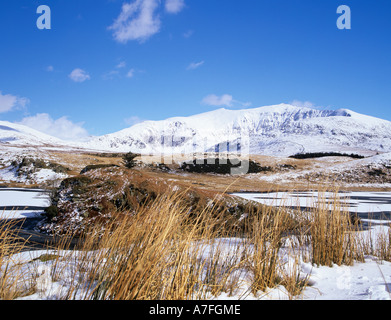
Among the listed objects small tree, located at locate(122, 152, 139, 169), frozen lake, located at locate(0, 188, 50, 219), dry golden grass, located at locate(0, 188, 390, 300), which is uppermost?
small tree, located at locate(122, 152, 139, 169)

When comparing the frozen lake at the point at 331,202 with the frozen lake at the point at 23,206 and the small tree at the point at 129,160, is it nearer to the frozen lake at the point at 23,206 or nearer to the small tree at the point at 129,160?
the frozen lake at the point at 23,206

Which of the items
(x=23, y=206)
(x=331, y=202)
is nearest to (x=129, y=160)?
(x=23, y=206)

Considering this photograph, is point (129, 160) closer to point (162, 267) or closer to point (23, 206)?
point (23, 206)

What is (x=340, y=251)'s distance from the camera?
348cm

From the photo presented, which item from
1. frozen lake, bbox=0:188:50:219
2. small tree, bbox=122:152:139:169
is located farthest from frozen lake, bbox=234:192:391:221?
small tree, bbox=122:152:139:169

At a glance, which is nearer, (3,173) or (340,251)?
(340,251)

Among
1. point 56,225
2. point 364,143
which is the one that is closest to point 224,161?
point 56,225

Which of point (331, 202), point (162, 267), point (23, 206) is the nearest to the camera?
point (162, 267)

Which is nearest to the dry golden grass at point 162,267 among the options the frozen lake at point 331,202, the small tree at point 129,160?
the frozen lake at point 331,202

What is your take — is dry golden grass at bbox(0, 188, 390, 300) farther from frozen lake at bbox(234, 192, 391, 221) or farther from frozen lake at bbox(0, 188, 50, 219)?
frozen lake at bbox(0, 188, 50, 219)
